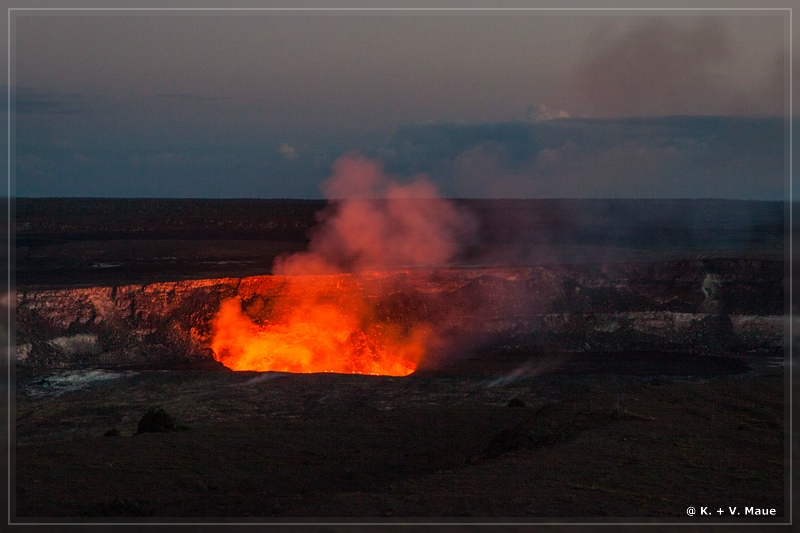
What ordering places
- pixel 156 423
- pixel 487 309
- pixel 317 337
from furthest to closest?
1. pixel 487 309
2. pixel 317 337
3. pixel 156 423

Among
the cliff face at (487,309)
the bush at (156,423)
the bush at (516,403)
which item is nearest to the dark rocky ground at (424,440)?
the bush at (516,403)

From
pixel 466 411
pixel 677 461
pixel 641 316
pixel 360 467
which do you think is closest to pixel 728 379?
pixel 641 316

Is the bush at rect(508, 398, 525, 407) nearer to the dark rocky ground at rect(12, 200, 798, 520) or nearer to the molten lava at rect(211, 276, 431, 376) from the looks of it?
the dark rocky ground at rect(12, 200, 798, 520)

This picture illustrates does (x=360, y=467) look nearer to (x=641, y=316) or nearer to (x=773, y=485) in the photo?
(x=773, y=485)

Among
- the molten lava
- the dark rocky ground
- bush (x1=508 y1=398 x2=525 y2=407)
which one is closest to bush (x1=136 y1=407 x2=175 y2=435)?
the dark rocky ground

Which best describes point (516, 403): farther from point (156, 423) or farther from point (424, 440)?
point (156, 423)

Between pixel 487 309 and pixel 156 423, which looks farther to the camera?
pixel 487 309

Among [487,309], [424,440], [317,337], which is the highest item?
[487,309]

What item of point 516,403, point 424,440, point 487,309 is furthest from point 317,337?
point 424,440
